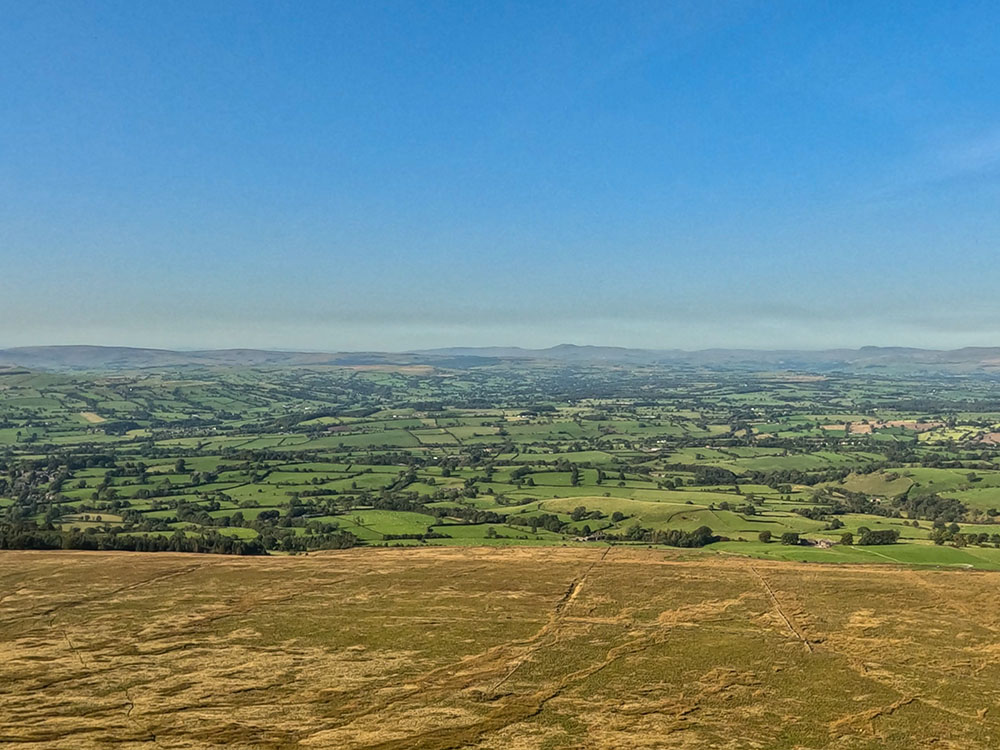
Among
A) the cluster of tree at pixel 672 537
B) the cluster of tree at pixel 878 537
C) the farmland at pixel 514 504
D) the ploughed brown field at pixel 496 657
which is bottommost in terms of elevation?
the farmland at pixel 514 504

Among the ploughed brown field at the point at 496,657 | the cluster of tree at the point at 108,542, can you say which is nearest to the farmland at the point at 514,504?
the cluster of tree at the point at 108,542

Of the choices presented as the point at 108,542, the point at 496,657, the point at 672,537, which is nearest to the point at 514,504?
the point at 672,537

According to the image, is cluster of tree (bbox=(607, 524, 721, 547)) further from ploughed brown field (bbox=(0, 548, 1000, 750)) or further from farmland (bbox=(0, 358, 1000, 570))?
ploughed brown field (bbox=(0, 548, 1000, 750))

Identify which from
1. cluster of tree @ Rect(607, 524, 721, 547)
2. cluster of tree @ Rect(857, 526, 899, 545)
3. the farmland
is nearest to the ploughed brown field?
the farmland

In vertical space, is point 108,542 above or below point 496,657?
below

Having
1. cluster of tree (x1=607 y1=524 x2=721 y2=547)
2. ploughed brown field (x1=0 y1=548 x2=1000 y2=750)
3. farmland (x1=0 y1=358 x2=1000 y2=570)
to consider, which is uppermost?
ploughed brown field (x1=0 y1=548 x2=1000 y2=750)

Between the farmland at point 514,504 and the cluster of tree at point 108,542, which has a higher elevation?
the cluster of tree at point 108,542

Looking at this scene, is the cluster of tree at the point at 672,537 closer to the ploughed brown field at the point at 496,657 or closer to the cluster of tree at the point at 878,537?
the cluster of tree at the point at 878,537

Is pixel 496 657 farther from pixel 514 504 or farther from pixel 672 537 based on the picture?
pixel 514 504

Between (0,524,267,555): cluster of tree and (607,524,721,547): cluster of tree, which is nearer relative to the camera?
(0,524,267,555): cluster of tree

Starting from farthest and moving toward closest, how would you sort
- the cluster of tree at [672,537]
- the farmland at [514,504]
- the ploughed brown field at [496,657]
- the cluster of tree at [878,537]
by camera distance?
the cluster of tree at [672,537], the farmland at [514,504], the cluster of tree at [878,537], the ploughed brown field at [496,657]
